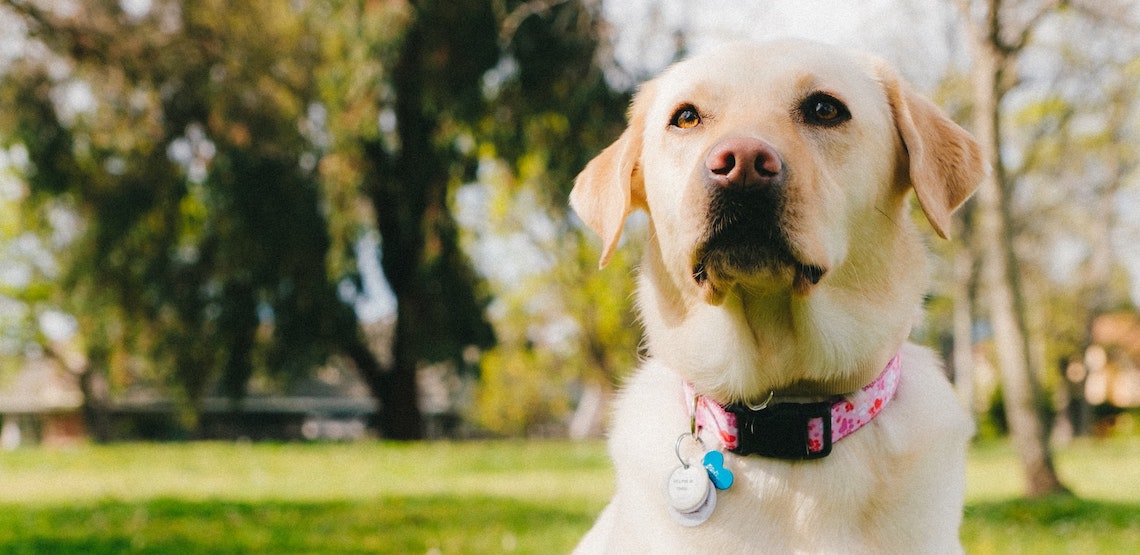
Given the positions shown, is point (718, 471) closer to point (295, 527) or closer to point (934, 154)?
point (934, 154)

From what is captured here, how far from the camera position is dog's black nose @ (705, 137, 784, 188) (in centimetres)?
236

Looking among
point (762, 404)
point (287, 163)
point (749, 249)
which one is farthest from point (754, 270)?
point (287, 163)

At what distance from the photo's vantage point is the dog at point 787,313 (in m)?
2.43

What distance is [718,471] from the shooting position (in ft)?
8.14

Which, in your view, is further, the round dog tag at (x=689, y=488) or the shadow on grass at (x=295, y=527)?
the shadow on grass at (x=295, y=527)

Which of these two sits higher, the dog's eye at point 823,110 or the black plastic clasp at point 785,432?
the dog's eye at point 823,110

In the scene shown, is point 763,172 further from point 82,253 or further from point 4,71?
point 82,253

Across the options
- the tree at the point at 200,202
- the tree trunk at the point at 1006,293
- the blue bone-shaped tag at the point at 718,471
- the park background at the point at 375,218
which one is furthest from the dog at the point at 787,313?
the tree at the point at 200,202

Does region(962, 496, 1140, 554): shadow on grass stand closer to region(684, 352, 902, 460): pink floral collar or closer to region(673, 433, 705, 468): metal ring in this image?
region(684, 352, 902, 460): pink floral collar

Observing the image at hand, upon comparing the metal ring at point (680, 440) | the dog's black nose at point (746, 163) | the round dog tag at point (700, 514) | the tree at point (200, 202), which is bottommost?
the tree at point (200, 202)

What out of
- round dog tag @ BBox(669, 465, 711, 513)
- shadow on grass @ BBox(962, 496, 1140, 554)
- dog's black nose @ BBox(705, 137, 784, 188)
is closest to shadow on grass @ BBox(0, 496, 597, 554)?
shadow on grass @ BBox(962, 496, 1140, 554)

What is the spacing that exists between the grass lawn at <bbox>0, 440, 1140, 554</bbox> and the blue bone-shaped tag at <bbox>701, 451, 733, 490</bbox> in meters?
3.56

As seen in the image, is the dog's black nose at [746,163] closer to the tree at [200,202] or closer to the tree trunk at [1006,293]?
the tree trunk at [1006,293]

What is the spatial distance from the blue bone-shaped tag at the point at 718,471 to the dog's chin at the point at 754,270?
457 millimetres
